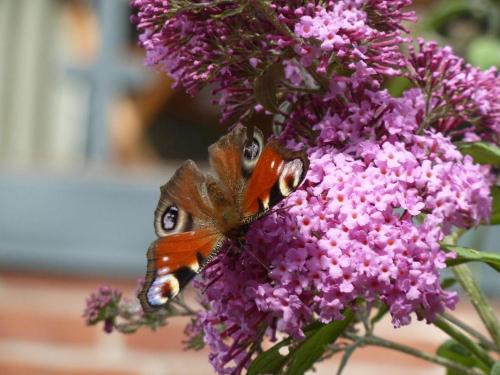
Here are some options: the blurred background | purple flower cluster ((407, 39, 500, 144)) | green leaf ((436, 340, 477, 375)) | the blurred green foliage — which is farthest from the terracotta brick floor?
purple flower cluster ((407, 39, 500, 144))

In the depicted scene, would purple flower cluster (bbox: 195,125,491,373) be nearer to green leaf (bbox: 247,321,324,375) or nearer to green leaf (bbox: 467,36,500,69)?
green leaf (bbox: 247,321,324,375)

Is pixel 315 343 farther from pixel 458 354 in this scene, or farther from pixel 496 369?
pixel 458 354

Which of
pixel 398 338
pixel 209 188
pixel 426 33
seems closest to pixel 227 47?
pixel 209 188

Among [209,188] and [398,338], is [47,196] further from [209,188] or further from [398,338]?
[209,188]

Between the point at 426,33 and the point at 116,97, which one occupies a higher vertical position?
the point at 426,33

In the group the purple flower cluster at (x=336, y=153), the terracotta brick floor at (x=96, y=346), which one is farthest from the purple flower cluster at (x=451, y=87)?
the terracotta brick floor at (x=96, y=346)

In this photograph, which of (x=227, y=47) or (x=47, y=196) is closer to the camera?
(x=227, y=47)
